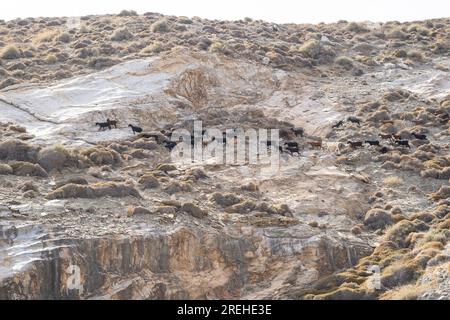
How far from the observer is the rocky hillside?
21.6 m

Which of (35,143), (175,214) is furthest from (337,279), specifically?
(35,143)

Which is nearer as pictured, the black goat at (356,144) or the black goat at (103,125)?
the black goat at (103,125)

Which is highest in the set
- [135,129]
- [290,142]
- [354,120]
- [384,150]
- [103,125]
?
[103,125]

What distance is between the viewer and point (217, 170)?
105ft

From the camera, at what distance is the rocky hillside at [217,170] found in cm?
2162

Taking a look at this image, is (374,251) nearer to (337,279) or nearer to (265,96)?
(337,279)

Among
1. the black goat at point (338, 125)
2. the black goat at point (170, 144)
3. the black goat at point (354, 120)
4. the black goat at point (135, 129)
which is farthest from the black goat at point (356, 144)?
the black goat at point (135, 129)

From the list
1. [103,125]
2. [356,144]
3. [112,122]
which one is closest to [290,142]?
[356,144]

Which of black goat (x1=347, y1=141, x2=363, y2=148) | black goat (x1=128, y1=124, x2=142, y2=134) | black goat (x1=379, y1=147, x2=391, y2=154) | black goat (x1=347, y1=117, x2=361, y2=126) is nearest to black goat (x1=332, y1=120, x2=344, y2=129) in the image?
black goat (x1=347, y1=117, x2=361, y2=126)

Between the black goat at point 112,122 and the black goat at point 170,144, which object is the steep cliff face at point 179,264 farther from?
the black goat at point 112,122

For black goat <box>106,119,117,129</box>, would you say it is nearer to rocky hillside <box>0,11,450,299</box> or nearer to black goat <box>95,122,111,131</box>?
black goat <box>95,122,111,131</box>

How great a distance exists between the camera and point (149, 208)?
24.7m

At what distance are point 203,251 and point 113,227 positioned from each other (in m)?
3.14

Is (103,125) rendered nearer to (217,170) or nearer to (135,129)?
(135,129)
